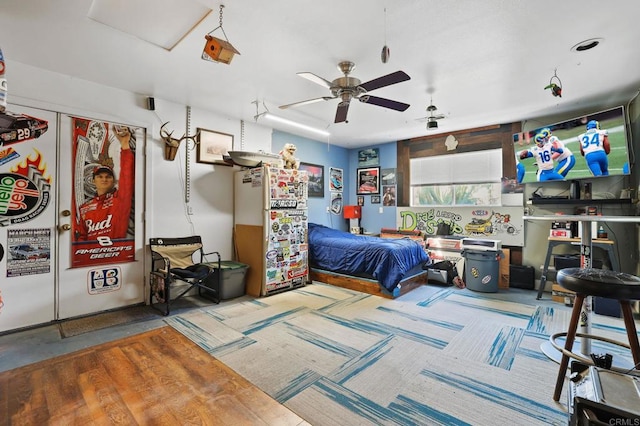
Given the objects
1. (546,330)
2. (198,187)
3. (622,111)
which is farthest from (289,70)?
(622,111)

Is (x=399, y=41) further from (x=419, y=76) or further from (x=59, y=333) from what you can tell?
(x=59, y=333)

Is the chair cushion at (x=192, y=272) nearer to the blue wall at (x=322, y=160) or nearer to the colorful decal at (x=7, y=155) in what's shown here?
the colorful decal at (x=7, y=155)

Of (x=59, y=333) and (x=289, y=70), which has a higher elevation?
(x=289, y=70)

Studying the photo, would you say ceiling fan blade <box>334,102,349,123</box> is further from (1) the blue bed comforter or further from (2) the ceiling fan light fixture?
(1) the blue bed comforter

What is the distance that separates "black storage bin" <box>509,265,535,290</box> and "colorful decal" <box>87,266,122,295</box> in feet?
19.1

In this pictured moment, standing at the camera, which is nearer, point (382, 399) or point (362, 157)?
point (382, 399)

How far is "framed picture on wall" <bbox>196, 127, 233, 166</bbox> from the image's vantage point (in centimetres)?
444

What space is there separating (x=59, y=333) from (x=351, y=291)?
3512 millimetres

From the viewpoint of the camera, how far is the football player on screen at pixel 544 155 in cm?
443

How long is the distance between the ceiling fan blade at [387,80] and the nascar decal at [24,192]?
3543mm

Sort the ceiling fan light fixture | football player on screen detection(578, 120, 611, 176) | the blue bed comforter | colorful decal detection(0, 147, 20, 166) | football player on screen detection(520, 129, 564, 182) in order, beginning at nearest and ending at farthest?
colorful decal detection(0, 147, 20, 166)
football player on screen detection(578, 120, 611, 176)
the blue bed comforter
football player on screen detection(520, 129, 564, 182)
the ceiling fan light fixture

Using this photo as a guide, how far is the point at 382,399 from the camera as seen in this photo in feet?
6.49

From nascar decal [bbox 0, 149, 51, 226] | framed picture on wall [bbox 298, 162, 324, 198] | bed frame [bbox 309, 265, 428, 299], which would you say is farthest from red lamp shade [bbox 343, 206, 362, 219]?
nascar decal [bbox 0, 149, 51, 226]

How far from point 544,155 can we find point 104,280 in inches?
252
